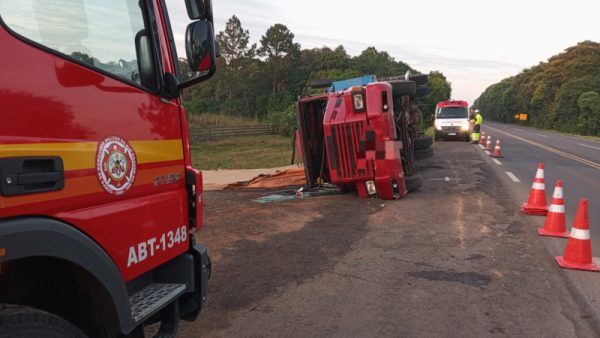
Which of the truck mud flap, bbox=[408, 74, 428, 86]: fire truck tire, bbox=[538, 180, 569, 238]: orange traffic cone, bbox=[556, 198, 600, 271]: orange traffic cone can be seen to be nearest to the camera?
the truck mud flap

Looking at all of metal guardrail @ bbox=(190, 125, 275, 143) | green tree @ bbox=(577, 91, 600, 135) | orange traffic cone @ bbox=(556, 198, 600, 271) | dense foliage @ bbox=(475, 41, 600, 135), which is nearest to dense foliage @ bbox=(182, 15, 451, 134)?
dense foliage @ bbox=(475, 41, 600, 135)

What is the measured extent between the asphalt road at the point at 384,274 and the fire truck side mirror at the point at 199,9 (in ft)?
7.55

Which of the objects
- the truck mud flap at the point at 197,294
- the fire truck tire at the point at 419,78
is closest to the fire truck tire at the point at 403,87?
the fire truck tire at the point at 419,78

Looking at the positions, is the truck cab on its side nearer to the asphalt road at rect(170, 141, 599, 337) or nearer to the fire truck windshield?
the asphalt road at rect(170, 141, 599, 337)

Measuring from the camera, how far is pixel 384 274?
4.88 m

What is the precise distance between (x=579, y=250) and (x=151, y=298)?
453 centimetres

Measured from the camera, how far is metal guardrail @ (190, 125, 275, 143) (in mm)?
37094

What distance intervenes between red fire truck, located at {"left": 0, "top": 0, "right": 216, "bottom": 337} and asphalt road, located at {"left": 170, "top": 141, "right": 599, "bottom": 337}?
125cm

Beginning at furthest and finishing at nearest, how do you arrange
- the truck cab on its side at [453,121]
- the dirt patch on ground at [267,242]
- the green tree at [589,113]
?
the green tree at [589,113] → the truck cab on its side at [453,121] → the dirt patch on ground at [267,242]

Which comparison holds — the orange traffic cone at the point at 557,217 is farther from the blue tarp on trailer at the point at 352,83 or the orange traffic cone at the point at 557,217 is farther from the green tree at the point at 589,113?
the green tree at the point at 589,113

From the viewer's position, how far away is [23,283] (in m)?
2.07

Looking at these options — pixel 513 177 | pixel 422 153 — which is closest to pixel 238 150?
pixel 422 153

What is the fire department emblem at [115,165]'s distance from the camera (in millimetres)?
2191

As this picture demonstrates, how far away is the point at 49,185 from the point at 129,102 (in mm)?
661
